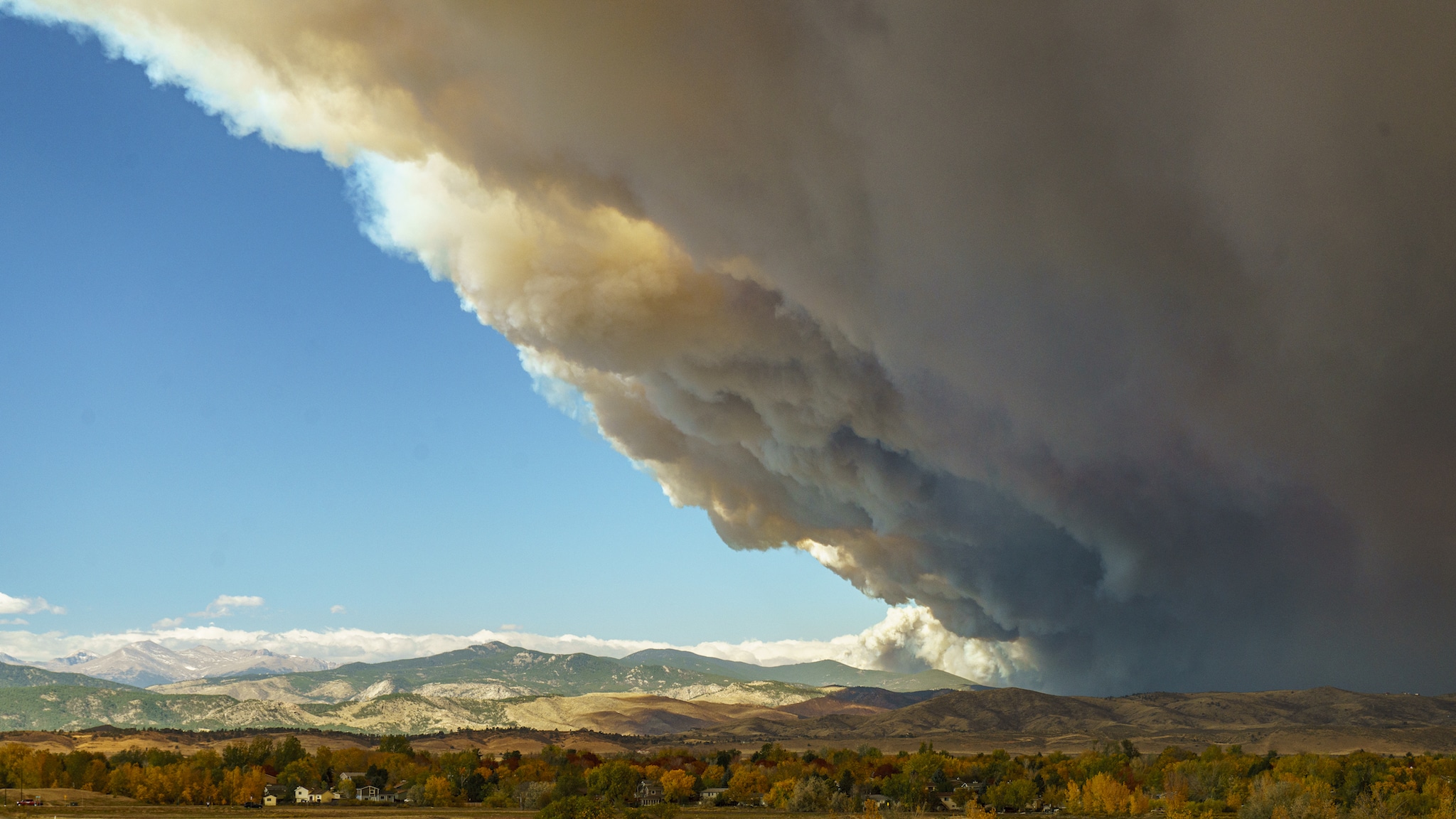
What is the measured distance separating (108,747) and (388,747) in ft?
185

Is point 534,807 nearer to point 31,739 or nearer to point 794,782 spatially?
point 794,782

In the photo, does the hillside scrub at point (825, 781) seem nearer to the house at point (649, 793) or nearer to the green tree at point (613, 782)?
the green tree at point (613, 782)

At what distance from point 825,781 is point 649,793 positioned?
19104 millimetres

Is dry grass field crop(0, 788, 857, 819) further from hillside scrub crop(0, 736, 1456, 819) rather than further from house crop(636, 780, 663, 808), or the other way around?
house crop(636, 780, 663, 808)

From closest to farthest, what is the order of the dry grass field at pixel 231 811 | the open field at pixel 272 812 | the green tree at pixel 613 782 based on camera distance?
the open field at pixel 272 812 < the dry grass field at pixel 231 811 < the green tree at pixel 613 782

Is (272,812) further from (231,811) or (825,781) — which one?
(825,781)

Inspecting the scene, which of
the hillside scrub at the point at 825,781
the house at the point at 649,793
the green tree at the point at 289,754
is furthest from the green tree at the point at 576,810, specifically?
the green tree at the point at 289,754

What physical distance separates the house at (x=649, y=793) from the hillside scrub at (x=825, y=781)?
3.51 feet

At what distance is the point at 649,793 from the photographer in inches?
4424

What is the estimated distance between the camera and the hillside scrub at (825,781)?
94250 mm

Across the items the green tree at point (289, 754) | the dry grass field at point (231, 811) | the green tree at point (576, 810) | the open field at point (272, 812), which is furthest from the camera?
the green tree at point (289, 754)

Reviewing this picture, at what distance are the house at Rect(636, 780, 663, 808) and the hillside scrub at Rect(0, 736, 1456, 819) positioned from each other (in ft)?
3.51

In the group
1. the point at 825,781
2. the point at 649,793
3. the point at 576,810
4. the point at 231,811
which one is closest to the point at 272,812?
the point at 231,811

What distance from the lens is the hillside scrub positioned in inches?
3711
